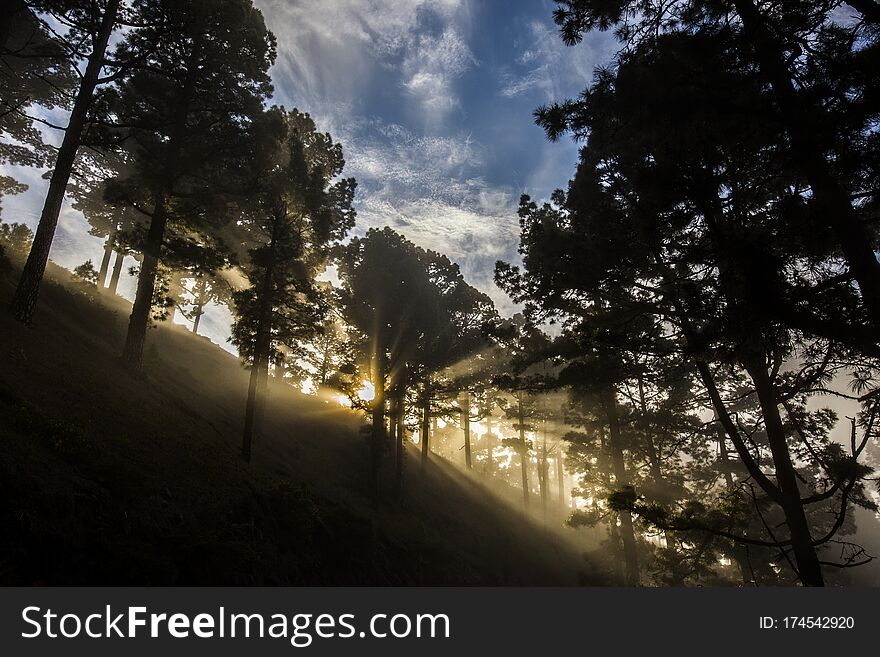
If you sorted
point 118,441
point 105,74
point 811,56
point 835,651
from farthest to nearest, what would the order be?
point 105,74 < point 118,441 < point 811,56 < point 835,651

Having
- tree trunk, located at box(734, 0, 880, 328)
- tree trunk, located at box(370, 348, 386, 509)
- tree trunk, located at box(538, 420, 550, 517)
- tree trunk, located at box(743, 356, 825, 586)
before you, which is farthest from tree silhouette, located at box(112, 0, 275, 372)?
tree trunk, located at box(538, 420, 550, 517)

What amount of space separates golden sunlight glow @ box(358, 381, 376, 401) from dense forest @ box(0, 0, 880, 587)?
1.15 meters

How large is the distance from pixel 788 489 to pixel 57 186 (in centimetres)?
1998

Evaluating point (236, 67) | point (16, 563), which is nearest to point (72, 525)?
point (16, 563)

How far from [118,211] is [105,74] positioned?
16.8 metres

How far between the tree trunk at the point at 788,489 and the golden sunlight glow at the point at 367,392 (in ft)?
54.9

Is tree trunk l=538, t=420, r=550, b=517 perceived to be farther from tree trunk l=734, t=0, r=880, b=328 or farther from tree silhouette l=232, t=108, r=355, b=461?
tree trunk l=734, t=0, r=880, b=328

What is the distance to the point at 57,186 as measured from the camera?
12.6m

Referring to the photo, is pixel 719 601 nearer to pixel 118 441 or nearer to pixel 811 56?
pixel 811 56

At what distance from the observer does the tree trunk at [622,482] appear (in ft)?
56.7

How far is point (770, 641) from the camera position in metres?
5.04

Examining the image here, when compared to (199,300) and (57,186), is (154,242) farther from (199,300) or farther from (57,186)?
(199,300)

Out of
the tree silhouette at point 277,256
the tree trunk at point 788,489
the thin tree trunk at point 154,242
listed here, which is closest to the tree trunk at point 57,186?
the thin tree trunk at point 154,242

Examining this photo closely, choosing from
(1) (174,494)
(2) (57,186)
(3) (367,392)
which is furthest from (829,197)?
(3) (367,392)
